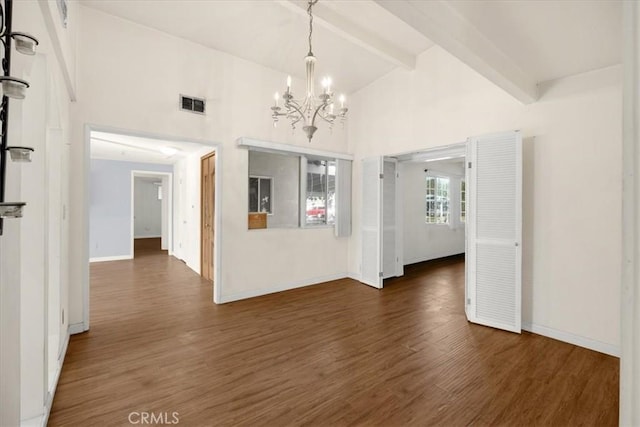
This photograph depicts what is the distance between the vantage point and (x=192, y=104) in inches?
149

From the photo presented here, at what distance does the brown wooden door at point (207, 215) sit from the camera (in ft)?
16.9

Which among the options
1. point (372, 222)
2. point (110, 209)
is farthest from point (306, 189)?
point (110, 209)

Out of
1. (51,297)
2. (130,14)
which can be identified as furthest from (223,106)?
(51,297)

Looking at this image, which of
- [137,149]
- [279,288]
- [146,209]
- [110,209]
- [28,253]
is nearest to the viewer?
[28,253]

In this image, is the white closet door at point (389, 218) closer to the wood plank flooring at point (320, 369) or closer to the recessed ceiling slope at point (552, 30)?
the wood plank flooring at point (320, 369)

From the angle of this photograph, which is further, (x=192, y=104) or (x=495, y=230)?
(x=192, y=104)

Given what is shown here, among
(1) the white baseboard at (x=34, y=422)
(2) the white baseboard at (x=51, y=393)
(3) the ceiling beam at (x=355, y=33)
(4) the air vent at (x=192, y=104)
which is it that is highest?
(3) the ceiling beam at (x=355, y=33)

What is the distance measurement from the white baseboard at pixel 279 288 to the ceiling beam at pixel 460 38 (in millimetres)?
3723

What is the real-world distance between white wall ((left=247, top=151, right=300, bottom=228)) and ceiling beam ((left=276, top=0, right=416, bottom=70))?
2.01 meters

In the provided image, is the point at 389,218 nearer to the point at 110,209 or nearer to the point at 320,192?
the point at 320,192

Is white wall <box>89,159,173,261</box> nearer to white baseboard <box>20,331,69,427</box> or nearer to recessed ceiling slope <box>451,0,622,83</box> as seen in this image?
white baseboard <box>20,331,69,427</box>

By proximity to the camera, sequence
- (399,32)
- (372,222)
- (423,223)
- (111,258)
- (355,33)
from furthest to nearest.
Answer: (423,223) → (111,258) → (372,222) → (399,32) → (355,33)

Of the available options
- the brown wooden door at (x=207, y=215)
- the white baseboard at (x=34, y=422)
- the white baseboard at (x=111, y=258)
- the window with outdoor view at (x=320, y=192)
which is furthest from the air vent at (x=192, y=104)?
the white baseboard at (x=111, y=258)

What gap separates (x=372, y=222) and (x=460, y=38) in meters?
3.10
